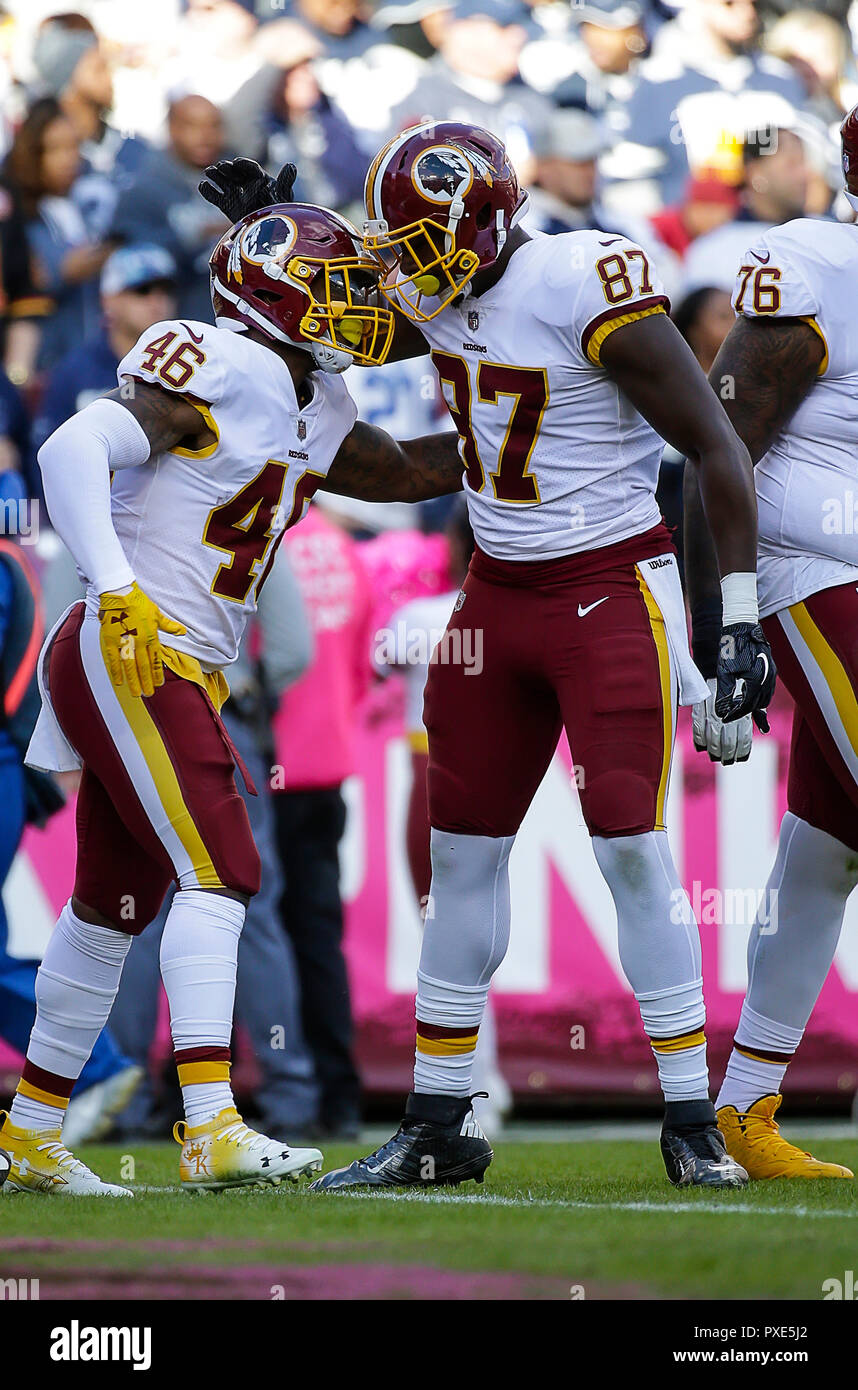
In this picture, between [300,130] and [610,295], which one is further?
[300,130]

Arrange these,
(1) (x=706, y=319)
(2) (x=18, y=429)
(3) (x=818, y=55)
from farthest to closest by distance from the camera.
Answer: (3) (x=818, y=55) < (2) (x=18, y=429) < (1) (x=706, y=319)

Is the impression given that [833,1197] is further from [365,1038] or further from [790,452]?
[365,1038]

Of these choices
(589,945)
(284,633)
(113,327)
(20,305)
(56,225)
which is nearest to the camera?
(284,633)

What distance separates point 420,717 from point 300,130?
353 cm

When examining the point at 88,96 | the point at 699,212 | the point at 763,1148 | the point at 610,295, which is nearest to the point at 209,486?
the point at 610,295

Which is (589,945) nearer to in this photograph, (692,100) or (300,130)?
(300,130)

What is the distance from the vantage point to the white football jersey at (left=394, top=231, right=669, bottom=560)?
3.27 metres

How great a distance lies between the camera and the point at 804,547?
3.44m

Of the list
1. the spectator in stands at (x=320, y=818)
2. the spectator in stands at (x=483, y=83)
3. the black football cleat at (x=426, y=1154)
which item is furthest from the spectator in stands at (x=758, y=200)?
the black football cleat at (x=426, y=1154)

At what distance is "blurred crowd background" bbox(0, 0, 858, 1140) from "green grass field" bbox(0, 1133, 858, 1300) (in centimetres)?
257

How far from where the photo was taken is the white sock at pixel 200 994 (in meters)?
3.21

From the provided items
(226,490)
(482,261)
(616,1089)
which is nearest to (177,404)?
(226,490)

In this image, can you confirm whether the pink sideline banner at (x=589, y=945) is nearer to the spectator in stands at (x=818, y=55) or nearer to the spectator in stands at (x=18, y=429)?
the spectator in stands at (x=18, y=429)
